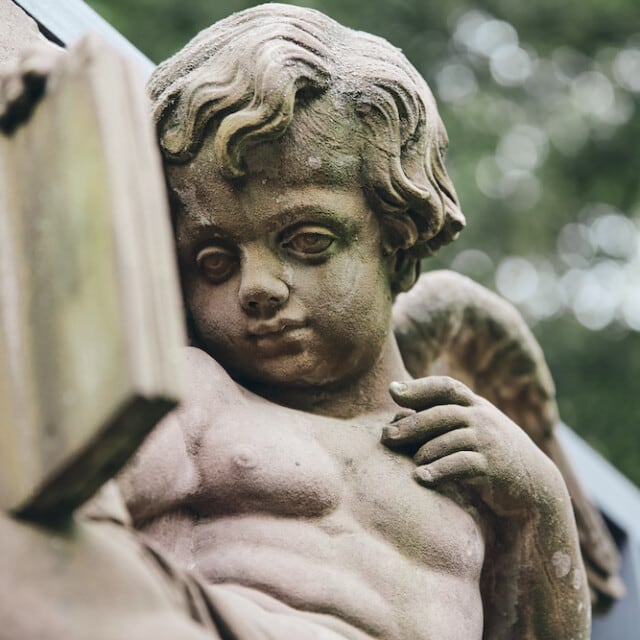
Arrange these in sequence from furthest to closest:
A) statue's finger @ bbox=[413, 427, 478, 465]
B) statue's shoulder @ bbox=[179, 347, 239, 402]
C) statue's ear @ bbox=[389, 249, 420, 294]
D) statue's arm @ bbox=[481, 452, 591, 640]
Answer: statue's ear @ bbox=[389, 249, 420, 294]
statue's arm @ bbox=[481, 452, 591, 640]
statue's finger @ bbox=[413, 427, 478, 465]
statue's shoulder @ bbox=[179, 347, 239, 402]

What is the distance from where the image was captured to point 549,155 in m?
9.64

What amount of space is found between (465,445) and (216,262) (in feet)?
1.95

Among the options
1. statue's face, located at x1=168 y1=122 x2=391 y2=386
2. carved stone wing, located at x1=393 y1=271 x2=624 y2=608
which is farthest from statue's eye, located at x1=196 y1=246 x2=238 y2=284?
carved stone wing, located at x1=393 y1=271 x2=624 y2=608

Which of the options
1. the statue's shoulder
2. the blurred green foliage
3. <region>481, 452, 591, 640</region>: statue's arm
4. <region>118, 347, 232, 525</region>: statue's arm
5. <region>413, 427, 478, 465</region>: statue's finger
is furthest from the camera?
the blurred green foliage

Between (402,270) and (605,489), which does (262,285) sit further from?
(605,489)

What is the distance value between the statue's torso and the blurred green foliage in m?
5.20

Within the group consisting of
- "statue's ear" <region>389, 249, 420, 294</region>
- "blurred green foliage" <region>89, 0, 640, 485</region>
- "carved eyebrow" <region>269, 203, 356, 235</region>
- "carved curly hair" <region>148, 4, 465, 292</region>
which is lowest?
"blurred green foliage" <region>89, 0, 640, 485</region>

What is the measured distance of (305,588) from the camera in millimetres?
2844

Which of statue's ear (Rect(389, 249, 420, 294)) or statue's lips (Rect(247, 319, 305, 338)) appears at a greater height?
statue's ear (Rect(389, 249, 420, 294))

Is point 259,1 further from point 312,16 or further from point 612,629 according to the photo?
point 312,16

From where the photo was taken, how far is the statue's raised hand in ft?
10.3

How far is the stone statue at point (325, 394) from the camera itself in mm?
2930

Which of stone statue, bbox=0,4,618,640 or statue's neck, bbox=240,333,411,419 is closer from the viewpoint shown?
stone statue, bbox=0,4,618,640

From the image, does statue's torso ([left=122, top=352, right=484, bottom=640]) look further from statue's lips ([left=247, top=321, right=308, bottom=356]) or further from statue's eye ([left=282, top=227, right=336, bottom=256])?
statue's eye ([left=282, top=227, right=336, bottom=256])
